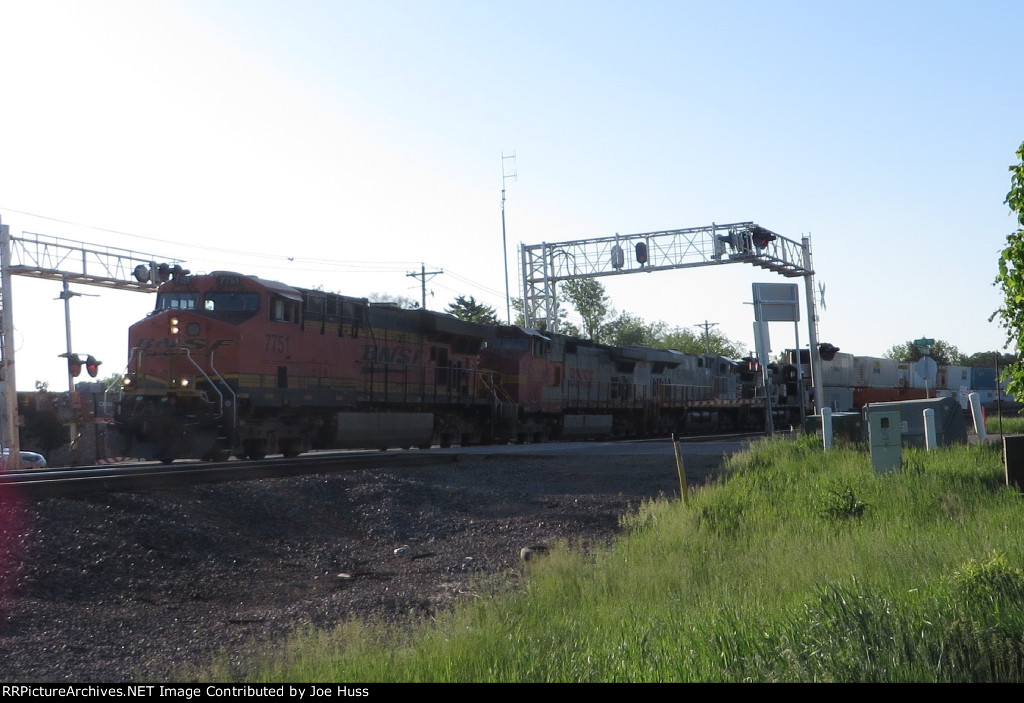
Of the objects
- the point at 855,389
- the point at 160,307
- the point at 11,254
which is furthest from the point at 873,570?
the point at 855,389

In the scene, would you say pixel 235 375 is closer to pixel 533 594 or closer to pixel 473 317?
pixel 533 594

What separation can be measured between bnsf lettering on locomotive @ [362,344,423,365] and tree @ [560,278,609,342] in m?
65.3

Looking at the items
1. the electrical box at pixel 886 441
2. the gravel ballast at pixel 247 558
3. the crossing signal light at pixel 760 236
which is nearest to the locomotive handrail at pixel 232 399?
the gravel ballast at pixel 247 558

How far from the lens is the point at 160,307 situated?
65.0ft

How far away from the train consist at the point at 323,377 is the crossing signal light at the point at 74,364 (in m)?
10.5

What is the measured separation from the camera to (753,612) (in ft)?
18.6

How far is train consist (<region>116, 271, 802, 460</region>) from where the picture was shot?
18.3 metres

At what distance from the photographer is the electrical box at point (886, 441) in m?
12.5

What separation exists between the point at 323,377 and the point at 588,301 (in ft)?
234

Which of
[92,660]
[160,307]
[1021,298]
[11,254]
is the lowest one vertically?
[92,660]

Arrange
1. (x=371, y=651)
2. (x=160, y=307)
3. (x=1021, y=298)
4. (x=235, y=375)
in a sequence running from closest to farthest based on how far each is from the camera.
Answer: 1. (x=371, y=651)
2. (x=1021, y=298)
3. (x=235, y=375)
4. (x=160, y=307)

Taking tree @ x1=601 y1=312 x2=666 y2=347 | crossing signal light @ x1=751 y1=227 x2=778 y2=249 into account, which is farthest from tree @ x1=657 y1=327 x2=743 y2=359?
crossing signal light @ x1=751 y1=227 x2=778 y2=249
